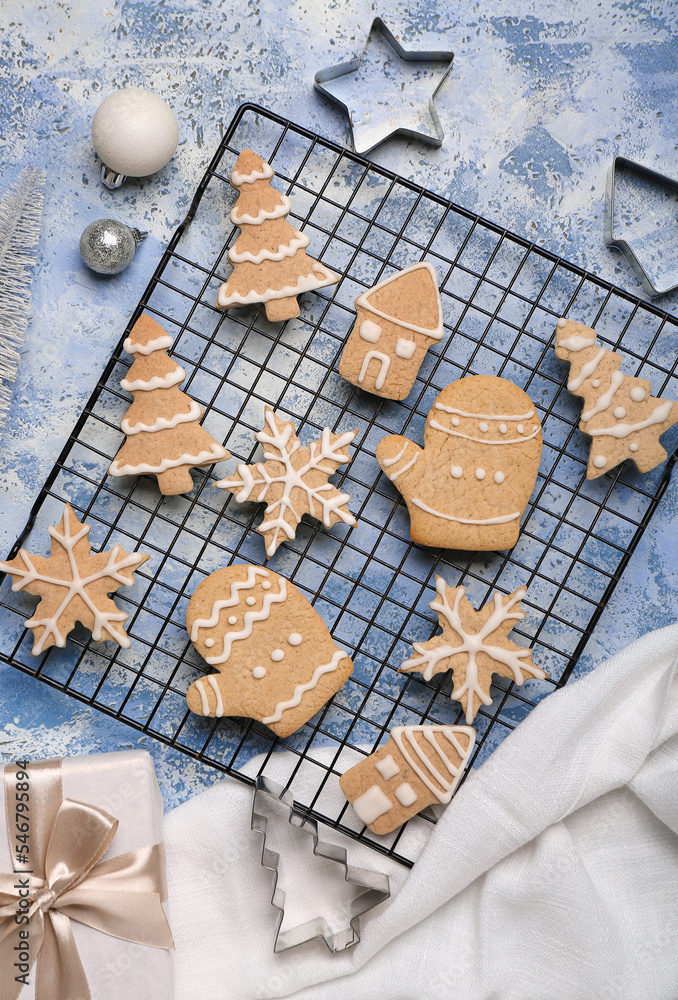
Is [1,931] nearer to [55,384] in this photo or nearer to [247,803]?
[247,803]

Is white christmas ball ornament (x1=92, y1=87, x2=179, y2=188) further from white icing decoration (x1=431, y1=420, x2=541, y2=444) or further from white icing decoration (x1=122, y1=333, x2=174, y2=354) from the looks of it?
white icing decoration (x1=431, y1=420, x2=541, y2=444)

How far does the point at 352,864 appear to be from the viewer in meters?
1.35

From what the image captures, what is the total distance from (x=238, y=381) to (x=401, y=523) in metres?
0.39

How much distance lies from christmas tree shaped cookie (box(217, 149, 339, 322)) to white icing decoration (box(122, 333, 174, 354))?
11cm

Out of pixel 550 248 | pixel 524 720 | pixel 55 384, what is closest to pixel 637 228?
pixel 550 248

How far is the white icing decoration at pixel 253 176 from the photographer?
1.33 m

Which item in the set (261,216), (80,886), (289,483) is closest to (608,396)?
(289,483)

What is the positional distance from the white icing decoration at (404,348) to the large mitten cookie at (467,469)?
0.32 ft

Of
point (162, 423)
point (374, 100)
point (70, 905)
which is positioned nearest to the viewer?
point (70, 905)

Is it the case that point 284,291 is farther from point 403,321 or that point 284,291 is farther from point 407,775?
point 407,775

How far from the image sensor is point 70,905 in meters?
1.21

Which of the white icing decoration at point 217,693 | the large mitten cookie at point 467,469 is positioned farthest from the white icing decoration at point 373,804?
the large mitten cookie at point 467,469

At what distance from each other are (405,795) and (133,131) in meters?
1.19

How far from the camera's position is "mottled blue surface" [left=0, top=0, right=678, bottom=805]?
4.64 ft
